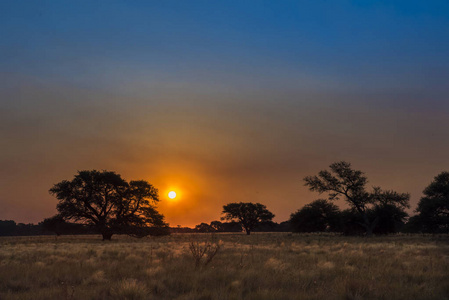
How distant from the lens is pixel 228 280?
966 cm

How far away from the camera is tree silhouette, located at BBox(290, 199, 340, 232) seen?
211ft

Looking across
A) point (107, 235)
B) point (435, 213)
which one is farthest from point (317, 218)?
point (107, 235)

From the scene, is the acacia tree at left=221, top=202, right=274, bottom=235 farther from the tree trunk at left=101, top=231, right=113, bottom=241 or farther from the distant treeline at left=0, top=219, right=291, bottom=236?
the tree trunk at left=101, top=231, right=113, bottom=241

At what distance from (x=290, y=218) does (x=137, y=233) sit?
33.7 m

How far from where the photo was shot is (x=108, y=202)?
46781mm

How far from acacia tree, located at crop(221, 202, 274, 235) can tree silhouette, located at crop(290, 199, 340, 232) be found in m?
25.2

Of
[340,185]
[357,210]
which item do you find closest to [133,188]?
[340,185]

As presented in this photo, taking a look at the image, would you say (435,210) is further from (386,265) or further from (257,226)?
(257,226)

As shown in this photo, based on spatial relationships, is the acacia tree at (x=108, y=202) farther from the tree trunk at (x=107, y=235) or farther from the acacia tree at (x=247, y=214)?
the acacia tree at (x=247, y=214)

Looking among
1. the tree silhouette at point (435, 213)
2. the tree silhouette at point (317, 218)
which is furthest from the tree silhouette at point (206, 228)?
the tree silhouette at point (435, 213)

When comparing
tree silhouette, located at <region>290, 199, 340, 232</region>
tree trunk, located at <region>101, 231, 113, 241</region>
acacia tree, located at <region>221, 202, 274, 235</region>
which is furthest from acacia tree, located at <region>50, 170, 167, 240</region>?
acacia tree, located at <region>221, 202, 274, 235</region>

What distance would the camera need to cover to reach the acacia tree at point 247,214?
305 feet

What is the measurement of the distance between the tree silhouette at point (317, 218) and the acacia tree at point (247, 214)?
82.7ft

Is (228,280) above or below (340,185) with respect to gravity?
below
